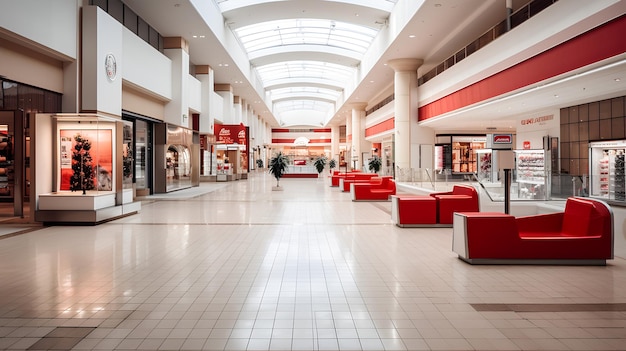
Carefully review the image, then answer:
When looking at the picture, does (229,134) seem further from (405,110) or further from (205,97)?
(405,110)

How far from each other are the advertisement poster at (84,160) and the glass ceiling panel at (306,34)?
1462 cm

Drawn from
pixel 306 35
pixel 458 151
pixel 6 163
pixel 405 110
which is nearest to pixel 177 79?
pixel 6 163

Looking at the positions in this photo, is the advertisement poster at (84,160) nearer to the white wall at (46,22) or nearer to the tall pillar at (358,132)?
the white wall at (46,22)

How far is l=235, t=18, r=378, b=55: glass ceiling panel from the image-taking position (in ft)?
76.0

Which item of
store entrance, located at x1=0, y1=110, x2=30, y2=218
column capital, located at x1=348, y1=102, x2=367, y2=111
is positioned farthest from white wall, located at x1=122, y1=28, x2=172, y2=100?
column capital, located at x1=348, y1=102, x2=367, y2=111

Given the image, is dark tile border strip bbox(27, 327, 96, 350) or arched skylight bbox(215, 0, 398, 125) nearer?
dark tile border strip bbox(27, 327, 96, 350)

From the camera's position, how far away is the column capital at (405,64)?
21.6 metres

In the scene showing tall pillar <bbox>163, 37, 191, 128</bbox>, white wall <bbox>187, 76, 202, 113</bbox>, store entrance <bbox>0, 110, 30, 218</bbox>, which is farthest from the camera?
white wall <bbox>187, 76, 202, 113</bbox>

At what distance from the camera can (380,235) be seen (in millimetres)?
7953

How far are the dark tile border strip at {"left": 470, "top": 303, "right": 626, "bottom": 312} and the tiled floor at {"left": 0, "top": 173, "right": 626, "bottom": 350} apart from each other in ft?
0.06

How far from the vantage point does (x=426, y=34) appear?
1709 centimetres

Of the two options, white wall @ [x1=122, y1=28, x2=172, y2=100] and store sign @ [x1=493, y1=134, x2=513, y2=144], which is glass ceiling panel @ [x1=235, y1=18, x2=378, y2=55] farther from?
store sign @ [x1=493, y1=134, x2=513, y2=144]

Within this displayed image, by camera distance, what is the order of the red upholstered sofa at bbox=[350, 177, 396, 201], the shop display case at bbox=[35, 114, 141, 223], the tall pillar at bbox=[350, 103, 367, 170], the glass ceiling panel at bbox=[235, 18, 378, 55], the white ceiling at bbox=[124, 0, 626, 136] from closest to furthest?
the shop display case at bbox=[35, 114, 141, 223]
the white ceiling at bbox=[124, 0, 626, 136]
the red upholstered sofa at bbox=[350, 177, 396, 201]
the glass ceiling panel at bbox=[235, 18, 378, 55]
the tall pillar at bbox=[350, 103, 367, 170]

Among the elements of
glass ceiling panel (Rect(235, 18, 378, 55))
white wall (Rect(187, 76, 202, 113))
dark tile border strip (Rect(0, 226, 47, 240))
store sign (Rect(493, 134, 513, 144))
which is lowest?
dark tile border strip (Rect(0, 226, 47, 240))
